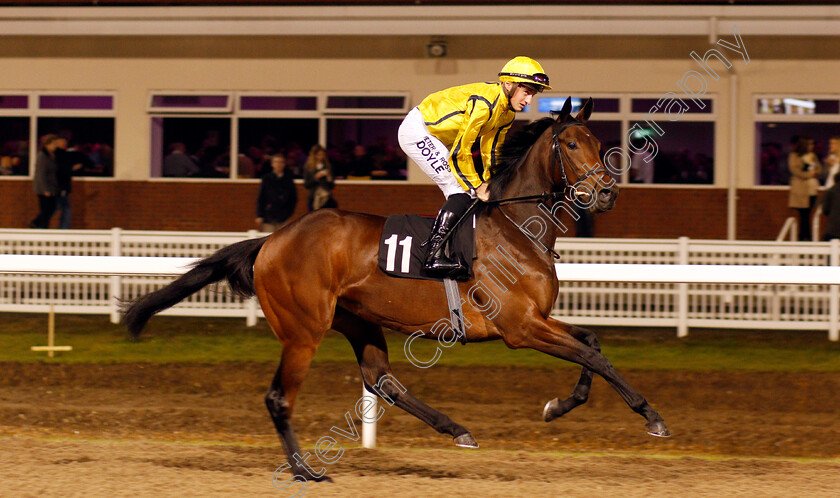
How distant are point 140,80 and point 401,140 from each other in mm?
8182

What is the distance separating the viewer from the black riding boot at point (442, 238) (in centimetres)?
456

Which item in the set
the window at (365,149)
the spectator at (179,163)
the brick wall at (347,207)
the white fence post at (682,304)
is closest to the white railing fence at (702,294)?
the white fence post at (682,304)

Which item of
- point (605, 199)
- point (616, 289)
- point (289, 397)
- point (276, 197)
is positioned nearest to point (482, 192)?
point (605, 199)

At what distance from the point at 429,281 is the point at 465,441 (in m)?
0.73

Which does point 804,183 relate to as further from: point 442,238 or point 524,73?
point 442,238

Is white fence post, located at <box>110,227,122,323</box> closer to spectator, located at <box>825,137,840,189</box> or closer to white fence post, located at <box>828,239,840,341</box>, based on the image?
white fence post, located at <box>828,239,840,341</box>

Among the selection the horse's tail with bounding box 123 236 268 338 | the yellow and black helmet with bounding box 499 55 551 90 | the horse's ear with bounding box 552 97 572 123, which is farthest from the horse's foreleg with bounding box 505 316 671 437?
the horse's tail with bounding box 123 236 268 338

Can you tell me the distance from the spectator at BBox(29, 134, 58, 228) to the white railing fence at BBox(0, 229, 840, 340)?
200 centimetres

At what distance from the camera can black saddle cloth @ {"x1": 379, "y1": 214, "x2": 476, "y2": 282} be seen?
15.1 feet

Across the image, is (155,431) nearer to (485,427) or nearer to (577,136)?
(485,427)

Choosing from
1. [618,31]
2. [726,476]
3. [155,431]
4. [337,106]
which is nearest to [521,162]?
[726,476]

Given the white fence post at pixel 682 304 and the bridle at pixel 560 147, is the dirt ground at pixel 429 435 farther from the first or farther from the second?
the white fence post at pixel 682 304

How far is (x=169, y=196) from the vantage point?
1231 centimetres

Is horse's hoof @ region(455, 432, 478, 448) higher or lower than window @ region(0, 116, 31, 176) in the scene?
lower
